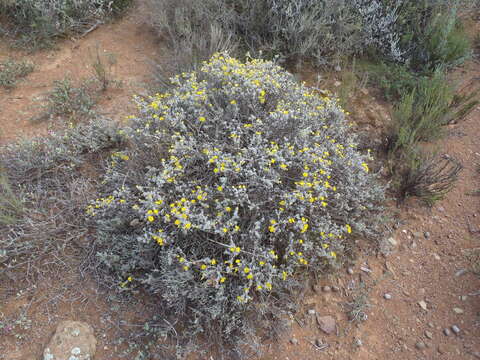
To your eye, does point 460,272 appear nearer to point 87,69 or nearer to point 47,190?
point 47,190

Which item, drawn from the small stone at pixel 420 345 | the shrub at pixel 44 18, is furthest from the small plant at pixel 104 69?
the small stone at pixel 420 345

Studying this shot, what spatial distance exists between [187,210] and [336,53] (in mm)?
3158

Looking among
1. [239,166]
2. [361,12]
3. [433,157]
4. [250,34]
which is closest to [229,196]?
[239,166]

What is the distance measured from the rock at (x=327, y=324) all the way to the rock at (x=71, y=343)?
160 centimetres

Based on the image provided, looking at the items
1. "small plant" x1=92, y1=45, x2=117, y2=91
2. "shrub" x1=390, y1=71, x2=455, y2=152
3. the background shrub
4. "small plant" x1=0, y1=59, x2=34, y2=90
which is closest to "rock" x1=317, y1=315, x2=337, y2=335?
"shrub" x1=390, y1=71, x2=455, y2=152

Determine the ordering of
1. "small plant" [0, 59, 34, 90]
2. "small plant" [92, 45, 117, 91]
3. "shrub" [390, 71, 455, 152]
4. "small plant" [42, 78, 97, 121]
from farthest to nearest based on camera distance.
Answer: "small plant" [0, 59, 34, 90], "small plant" [92, 45, 117, 91], "small plant" [42, 78, 97, 121], "shrub" [390, 71, 455, 152]

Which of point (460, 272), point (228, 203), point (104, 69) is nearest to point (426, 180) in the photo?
point (460, 272)

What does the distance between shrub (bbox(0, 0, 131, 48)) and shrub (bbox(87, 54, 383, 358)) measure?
2.56 metres

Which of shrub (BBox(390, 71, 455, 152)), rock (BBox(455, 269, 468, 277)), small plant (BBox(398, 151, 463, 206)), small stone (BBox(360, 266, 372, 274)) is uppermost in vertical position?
shrub (BBox(390, 71, 455, 152))

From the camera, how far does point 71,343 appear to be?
2.37 metres

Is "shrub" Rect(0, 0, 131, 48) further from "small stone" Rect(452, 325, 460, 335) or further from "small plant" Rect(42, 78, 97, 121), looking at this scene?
"small stone" Rect(452, 325, 460, 335)

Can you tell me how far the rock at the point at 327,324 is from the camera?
2577 millimetres

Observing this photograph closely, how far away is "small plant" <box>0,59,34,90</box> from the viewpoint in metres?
4.10

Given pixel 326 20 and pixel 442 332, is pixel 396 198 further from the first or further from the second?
pixel 326 20
